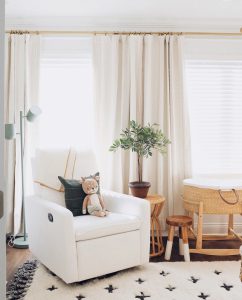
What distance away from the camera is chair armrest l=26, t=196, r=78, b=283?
256 cm

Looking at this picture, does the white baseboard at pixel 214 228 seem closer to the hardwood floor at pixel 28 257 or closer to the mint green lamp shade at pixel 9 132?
the hardwood floor at pixel 28 257

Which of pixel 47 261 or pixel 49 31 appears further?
pixel 49 31

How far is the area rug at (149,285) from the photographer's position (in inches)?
97.7

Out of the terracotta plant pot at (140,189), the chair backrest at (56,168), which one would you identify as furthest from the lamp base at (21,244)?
the terracotta plant pot at (140,189)

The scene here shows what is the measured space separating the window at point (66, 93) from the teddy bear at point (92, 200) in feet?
3.04

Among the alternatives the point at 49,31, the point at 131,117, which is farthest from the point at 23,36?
the point at 131,117

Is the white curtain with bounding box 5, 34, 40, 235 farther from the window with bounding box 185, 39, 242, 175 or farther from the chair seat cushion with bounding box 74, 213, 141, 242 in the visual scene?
the window with bounding box 185, 39, 242, 175

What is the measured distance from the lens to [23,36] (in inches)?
149

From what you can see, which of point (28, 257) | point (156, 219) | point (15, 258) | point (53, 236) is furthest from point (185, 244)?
point (15, 258)

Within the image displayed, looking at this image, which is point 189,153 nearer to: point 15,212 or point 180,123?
point 180,123

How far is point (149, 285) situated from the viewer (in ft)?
8.72

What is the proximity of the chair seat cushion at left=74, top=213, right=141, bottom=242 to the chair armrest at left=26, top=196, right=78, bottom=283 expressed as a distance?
0.09 m

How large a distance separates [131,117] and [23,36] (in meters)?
1.46

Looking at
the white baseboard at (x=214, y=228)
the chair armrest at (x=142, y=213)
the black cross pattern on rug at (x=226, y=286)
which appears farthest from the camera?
the white baseboard at (x=214, y=228)
